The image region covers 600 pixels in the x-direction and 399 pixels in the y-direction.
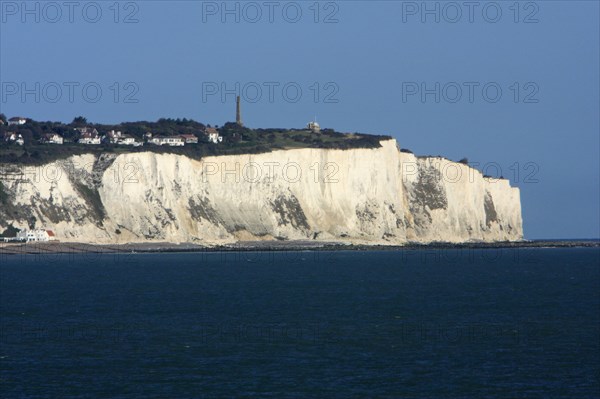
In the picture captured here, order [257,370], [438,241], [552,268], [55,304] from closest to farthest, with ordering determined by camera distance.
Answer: [257,370] < [55,304] < [552,268] < [438,241]

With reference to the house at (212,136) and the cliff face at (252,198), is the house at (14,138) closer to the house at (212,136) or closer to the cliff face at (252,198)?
the cliff face at (252,198)

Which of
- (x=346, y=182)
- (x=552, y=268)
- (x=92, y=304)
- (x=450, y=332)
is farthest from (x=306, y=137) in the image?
(x=450, y=332)

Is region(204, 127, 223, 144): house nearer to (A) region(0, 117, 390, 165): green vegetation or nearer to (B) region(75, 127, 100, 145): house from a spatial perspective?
(A) region(0, 117, 390, 165): green vegetation

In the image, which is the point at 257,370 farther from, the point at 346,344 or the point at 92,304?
the point at 92,304

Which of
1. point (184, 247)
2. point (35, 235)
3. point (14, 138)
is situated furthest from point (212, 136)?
point (35, 235)

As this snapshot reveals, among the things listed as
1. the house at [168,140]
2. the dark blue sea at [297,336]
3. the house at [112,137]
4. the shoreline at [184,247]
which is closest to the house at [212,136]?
the house at [168,140]
